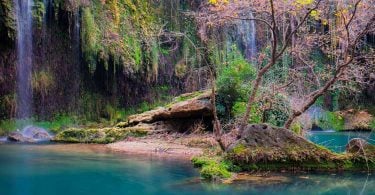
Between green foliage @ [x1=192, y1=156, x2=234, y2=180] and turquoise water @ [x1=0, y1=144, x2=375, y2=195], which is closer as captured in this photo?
turquoise water @ [x1=0, y1=144, x2=375, y2=195]

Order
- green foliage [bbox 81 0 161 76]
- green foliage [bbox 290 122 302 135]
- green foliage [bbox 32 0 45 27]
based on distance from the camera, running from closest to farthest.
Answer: green foliage [bbox 290 122 302 135] → green foliage [bbox 32 0 45 27] → green foliage [bbox 81 0 161 76]

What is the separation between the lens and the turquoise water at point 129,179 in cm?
974

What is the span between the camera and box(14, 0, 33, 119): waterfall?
21.8 metres

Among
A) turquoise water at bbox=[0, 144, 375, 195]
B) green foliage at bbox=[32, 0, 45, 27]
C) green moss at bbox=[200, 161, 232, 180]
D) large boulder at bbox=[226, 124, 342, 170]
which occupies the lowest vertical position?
turquoise water at bbox=[0, 144, 375, 195]

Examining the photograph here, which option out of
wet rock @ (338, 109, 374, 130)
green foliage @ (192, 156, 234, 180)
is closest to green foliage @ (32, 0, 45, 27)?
green foliage @ (192, 156, 234, 180)

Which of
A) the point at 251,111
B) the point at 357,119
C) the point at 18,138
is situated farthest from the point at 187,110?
the point at 357,119

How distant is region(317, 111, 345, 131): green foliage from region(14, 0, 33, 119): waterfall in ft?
55.8

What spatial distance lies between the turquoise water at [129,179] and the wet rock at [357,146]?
68cm

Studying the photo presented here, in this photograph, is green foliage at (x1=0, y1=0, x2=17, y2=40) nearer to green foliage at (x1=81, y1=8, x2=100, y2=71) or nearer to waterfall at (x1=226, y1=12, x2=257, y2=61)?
green foliage at (x1=81, y1=8, x2=100, y2=71)

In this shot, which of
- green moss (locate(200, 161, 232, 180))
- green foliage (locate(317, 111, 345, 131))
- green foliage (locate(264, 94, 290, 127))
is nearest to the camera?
green moss (locate(200, 161, 232, 180))

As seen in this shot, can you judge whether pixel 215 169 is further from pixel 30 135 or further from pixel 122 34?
pixel 122 34

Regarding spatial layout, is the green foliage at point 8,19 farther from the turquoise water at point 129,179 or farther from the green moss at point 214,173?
the green moss at point 214,173

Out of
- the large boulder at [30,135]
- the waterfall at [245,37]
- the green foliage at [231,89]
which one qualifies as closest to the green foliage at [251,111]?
the green foliage at [231,89]

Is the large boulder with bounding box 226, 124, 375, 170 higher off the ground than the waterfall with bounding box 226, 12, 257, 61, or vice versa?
the waterfall with bounding box 226, 12, 257, 61
